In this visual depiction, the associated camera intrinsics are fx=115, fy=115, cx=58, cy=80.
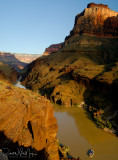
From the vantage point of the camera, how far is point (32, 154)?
524 cm

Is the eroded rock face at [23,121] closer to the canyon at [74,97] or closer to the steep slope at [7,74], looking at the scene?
the canyon at [74,97]

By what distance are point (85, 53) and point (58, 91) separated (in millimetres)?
25102

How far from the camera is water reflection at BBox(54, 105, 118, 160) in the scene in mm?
9633

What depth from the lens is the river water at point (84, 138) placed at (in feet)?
31.5

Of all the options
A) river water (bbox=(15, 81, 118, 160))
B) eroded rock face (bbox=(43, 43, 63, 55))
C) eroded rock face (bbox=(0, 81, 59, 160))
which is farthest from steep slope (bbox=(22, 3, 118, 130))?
eroded rock face (bbox=(43, 43, 63, 55))

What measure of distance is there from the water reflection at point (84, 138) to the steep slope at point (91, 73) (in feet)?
6.11

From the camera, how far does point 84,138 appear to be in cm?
1193

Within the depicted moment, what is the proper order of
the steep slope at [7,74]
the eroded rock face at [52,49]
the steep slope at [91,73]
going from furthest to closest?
the eroded rock face at [52,49] → the steep slope at [7,74] → the steep slope at [91,73]

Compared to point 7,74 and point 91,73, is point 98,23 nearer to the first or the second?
point 91,73

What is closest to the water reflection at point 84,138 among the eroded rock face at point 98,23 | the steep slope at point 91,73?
the steep slope at point 91,73

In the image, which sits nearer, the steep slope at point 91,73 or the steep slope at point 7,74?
the steep slope at point 91,73

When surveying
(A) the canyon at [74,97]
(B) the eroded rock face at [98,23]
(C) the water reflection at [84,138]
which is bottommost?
(C) the water reflection at [84,138]

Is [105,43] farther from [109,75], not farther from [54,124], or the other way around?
[54,124]

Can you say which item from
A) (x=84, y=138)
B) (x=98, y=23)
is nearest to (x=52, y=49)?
(x=98, y=23)
